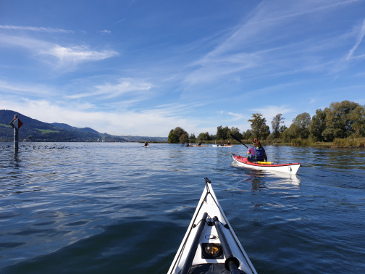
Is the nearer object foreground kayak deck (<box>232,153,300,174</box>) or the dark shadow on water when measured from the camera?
the dark shadow on water

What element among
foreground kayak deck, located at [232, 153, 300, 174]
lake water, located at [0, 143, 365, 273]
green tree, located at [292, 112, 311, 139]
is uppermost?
green tree, located at [292, 112, 311, 139]

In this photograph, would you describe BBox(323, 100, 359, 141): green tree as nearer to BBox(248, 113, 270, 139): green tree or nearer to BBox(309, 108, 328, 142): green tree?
BBox(309, 108, 328, 142): green tree

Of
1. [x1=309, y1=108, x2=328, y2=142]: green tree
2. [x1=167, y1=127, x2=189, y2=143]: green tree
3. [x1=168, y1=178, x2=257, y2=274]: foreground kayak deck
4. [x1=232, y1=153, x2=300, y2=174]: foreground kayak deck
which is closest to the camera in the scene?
[x1=168, y1=178, x2=257, y2=274]: foreground kayak deck

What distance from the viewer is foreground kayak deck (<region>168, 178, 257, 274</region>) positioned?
2654mm

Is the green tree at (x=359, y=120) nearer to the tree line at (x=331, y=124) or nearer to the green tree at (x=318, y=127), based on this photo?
the tree line at (x=331, y=124)

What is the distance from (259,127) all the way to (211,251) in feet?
365

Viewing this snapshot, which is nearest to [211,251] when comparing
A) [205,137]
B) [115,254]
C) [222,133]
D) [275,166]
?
[115,254]

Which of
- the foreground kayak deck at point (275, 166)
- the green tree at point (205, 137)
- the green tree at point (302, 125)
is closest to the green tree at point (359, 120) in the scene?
the green tree at point (302, 125)

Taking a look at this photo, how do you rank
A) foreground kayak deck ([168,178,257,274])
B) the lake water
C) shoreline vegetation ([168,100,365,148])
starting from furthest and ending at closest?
shoreline vegetation ([168,100,365,148]) < the lake water < foreground kayak deck ([168,178,257,274])

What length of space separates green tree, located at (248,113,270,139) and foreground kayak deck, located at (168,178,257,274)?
108 meters

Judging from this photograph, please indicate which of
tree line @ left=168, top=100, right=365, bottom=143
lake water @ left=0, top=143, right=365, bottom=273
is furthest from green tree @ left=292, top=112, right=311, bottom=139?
lake water @ left=0, top=143, right=365, bottom=273

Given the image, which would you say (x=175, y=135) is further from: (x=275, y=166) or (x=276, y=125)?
(x=275, y=166)

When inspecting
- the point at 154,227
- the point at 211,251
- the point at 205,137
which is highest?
the point at 205,137

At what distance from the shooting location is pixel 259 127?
106438 millimetres
